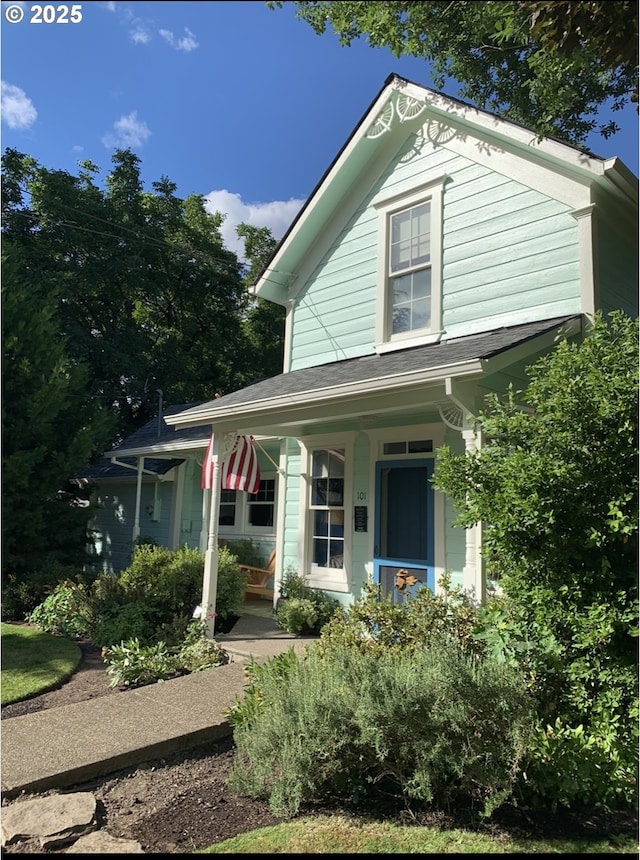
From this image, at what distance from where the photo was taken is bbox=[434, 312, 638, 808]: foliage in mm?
3402

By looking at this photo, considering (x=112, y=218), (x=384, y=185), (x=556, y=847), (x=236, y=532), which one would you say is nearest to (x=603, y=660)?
(x=556, y=847)

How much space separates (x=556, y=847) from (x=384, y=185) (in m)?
8.36

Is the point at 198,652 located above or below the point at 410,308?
below

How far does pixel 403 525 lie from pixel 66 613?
5.27 meters

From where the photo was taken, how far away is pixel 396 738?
3.38 metres

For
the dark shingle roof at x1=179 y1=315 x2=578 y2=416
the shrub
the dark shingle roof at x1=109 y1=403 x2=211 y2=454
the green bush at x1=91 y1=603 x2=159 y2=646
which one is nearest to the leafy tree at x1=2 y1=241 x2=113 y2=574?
the dark shingle roof at x1=109 y1=403 x2=211 y2=454

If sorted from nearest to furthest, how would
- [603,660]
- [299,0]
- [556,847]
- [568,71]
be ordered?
[299,0], [556,847], [603,660], [568,71]

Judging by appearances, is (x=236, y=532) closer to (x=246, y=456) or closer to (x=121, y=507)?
(x=246, y=456)

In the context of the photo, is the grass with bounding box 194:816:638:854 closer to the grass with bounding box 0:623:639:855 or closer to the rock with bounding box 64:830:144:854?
the grass with bounding box 0:623:639:855

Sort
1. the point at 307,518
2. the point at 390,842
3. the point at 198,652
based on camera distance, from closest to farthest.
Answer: the point at 390,842 → the point at 198,652 → the point at 307,518

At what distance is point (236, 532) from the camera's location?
11688 mm

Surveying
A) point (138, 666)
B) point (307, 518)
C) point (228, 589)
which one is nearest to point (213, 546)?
point (228, 589)

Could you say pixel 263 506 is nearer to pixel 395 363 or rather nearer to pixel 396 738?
pixel 395 363

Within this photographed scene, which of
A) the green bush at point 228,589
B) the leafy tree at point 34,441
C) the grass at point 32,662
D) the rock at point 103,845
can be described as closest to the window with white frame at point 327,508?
the green bush at point 228,589
